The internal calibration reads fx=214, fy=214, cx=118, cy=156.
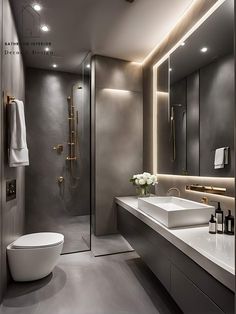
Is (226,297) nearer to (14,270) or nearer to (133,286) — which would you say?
(133,286)

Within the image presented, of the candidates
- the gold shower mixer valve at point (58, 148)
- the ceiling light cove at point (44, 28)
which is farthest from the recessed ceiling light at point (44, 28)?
the gold shower mixer valve at point (58, 148)

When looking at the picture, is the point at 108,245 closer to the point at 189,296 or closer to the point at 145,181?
the point at 145,181

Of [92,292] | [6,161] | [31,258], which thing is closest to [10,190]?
[6,161]

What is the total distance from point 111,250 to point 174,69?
258cm

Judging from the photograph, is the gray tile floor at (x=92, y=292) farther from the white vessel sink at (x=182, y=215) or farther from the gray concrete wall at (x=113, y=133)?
the gray concrete wall at (x=113, y=133)

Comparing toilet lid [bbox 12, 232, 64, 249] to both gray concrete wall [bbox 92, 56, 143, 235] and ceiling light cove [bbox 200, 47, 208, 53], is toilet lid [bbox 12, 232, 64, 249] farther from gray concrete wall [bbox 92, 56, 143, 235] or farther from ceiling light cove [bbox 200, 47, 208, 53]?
ceiling light cove [bbox 200, 47, 208, 53]

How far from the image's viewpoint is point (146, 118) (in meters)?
3.54

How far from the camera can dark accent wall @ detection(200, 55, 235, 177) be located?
6.18ft

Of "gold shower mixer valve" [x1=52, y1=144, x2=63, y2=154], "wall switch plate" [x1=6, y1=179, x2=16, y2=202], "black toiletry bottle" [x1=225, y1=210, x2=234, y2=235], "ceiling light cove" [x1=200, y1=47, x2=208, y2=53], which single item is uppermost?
"ceiling light cove" [x1=200, y1=47, x2=208, y2=53]

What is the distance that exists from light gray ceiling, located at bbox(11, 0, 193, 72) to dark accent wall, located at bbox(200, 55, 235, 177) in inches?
34.5

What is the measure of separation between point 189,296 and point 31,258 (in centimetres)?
148

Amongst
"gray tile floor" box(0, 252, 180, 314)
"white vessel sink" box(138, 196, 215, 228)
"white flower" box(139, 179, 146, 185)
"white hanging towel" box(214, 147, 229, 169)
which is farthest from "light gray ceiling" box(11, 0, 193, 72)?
"gray tile floor" box(0, 252, 180, 314)

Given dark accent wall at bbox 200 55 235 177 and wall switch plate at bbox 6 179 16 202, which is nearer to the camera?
dark accent wall at bbox 200 55 235 177

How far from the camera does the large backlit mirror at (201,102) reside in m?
1.93
